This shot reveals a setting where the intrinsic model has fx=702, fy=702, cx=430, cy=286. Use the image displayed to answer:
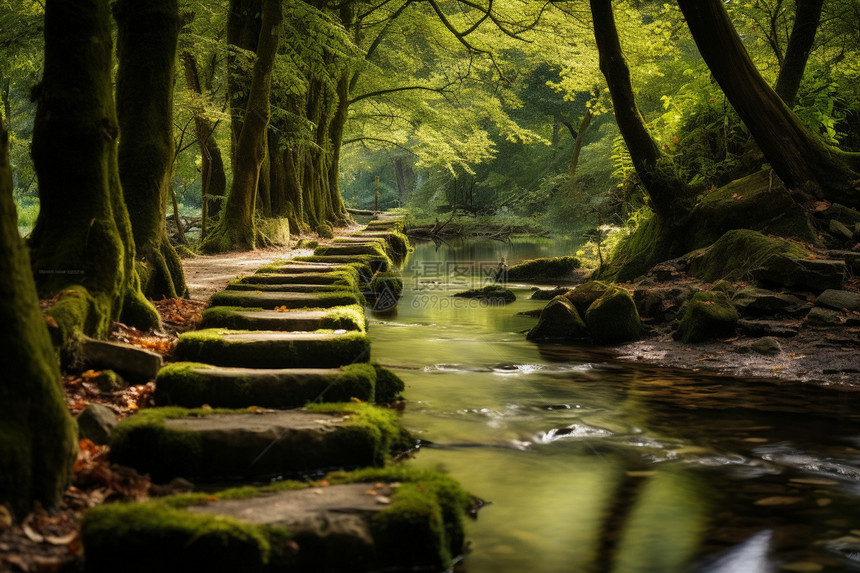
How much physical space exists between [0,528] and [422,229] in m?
35.8

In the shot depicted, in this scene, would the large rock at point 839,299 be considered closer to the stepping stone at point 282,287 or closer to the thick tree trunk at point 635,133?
the thick tree trunk at point 635,133

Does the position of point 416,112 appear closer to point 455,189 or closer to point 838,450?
point 455,189

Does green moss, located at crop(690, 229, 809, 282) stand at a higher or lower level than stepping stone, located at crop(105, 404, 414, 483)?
higher

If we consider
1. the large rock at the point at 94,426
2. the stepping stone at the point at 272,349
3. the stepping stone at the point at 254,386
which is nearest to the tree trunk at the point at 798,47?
the stepping stone at the point at 272,349

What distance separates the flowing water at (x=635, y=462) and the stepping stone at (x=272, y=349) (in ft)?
2.88

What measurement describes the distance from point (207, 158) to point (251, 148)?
725cm

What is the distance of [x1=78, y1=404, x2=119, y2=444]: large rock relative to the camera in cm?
409

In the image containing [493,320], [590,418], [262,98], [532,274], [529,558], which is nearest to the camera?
[529,558]

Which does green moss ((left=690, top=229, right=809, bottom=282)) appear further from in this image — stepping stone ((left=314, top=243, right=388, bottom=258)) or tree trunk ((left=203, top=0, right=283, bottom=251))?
tree trunk ((left=203, top=0, right=283, bottom=251))

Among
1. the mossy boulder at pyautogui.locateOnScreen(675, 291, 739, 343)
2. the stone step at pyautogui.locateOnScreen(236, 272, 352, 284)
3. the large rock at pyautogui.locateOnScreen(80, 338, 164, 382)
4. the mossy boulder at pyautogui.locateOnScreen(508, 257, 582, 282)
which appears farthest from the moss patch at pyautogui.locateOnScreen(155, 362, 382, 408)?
the mossy boulder at pyautogui.locateOnScreen(508, 257, 582, 282)

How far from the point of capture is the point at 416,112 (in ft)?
102

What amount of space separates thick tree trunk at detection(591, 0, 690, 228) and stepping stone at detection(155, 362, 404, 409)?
377 inches

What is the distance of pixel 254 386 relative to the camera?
5.07 m

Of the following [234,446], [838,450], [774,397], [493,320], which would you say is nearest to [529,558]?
[234,446]
